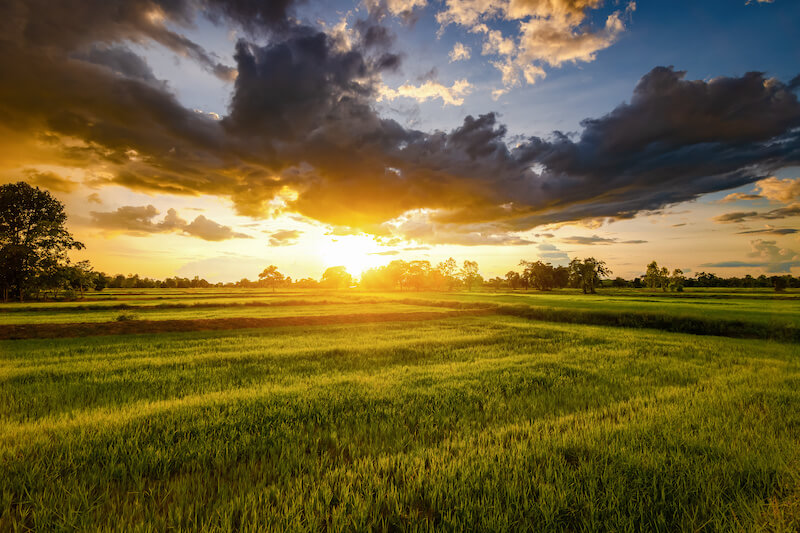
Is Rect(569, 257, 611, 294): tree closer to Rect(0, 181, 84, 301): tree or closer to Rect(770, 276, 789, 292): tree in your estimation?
Rect(770, 276, 789, 292): tree

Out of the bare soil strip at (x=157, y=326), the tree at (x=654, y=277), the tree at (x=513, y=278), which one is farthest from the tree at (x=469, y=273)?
the bare soil strip at (x=157, y=326)

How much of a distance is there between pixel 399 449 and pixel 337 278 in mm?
172699

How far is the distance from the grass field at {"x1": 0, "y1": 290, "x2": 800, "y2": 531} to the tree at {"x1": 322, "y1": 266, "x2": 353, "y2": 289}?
163854mm

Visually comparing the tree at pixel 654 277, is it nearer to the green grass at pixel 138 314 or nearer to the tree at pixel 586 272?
the tree at pixel 586 272

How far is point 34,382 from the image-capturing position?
830cm

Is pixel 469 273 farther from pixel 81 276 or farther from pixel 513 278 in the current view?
pixel 81 276

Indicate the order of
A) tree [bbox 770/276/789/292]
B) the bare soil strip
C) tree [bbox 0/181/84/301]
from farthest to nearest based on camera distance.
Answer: tree [bbox 770/276/789/292]
tree [bbox 0/181/84/301]
the bare soil strip

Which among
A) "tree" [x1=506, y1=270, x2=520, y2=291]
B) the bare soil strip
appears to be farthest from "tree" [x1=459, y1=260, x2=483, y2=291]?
the bare soil strip

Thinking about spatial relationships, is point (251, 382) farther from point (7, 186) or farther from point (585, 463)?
point (7, 186)

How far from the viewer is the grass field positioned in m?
3.09

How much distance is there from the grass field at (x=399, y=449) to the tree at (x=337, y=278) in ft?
538

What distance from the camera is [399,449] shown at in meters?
4.59

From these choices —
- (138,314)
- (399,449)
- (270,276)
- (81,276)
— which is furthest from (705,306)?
(270,276)

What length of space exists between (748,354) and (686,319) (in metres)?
12.5
